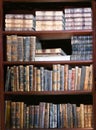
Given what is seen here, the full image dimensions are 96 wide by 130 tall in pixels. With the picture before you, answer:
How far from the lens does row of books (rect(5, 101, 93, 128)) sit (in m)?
2.91

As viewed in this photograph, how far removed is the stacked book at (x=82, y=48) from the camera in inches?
114

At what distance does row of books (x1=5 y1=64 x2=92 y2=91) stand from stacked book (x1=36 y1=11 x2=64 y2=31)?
36 cm

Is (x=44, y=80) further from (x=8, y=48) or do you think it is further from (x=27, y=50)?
(x=8, y=48)

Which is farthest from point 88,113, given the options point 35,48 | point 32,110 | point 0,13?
point 0,13

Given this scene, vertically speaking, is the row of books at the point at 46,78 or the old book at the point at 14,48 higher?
the old book at the point at 14,48

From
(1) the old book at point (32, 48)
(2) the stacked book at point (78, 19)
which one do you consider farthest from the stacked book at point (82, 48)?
(1) the old book at point (32, 48)

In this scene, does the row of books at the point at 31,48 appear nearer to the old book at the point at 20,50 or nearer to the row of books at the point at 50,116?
the old book at the point at 20,50

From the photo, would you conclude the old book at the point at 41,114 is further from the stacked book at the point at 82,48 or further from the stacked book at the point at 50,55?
the stacked book at the point at 82,48

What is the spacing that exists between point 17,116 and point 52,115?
0.32m

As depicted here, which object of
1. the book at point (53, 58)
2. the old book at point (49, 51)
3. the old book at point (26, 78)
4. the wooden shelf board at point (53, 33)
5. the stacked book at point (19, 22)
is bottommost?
the old book at point (26, 78)

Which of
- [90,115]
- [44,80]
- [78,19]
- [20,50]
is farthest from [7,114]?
[78,19]

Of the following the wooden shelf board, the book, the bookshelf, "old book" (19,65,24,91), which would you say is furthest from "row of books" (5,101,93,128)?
the wooden shelf board

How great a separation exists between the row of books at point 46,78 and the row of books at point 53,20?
1.18 feet

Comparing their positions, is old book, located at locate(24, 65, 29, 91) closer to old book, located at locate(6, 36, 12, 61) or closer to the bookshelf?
the bookshelf
